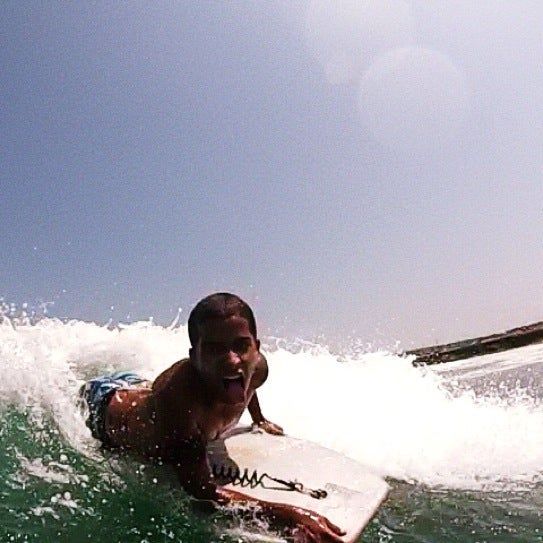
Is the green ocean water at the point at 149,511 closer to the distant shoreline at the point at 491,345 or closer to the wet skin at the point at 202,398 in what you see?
the wet skin at the point at 202,398

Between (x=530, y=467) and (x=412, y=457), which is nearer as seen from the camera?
(x=530, y=467)

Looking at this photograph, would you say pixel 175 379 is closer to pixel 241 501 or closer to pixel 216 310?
pixel 216 310

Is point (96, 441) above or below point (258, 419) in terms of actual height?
below

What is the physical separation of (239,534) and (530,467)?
107 inches

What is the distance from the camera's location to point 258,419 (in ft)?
16.7

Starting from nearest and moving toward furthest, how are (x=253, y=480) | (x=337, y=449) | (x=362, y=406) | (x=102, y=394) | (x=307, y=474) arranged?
(x=253, y=480) → (x=307, y=474) → (x=102, y=394) → (x=337, y=449) → (x=362, y=406)

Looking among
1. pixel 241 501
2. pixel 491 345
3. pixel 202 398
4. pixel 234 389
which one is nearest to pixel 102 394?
pixel 202 398

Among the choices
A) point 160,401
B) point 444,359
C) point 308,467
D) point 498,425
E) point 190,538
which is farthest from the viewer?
point 444,359

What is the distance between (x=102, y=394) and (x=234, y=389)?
1.72 m

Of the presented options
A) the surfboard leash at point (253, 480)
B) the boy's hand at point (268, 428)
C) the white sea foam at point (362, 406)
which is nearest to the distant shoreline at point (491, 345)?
the white sea foam at point (362, 406)

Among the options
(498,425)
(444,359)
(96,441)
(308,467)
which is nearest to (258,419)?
(308,467)

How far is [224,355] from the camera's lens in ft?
11.0

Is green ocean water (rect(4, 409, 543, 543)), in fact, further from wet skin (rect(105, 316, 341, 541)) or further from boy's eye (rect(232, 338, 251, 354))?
boy's eye (rect(232, 338, 251, 354))

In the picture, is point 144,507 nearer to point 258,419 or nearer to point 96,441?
point 96,441
